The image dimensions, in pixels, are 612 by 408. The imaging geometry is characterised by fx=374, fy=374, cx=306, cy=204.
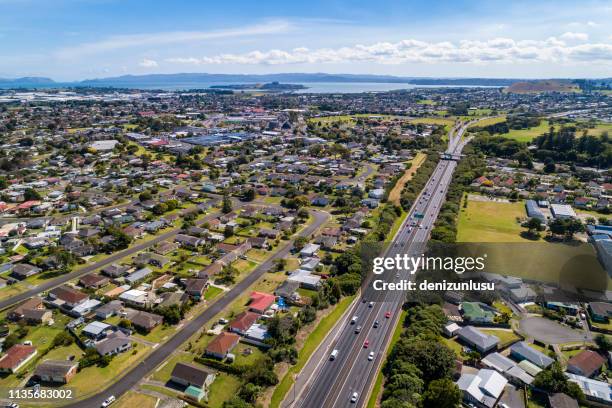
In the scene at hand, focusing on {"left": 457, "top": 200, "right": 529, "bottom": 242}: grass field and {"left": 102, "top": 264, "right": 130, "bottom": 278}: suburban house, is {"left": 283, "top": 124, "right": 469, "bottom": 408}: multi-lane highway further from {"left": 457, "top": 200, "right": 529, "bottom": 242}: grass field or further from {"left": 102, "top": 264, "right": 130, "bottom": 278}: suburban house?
{"left": 102, "top": 264, "right": 130, "bottom": 278}: suburban house

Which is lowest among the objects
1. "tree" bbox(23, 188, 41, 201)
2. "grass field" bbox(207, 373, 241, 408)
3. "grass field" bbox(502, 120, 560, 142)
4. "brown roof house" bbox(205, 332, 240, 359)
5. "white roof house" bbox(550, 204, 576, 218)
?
"grass field" bbox(207, 373, 241, 408)

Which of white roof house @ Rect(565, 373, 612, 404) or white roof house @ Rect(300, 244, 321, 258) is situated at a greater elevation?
white roof house @ Rect(300, 244, 321, 258)

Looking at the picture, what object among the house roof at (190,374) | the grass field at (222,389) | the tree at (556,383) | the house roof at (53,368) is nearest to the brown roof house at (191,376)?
the house roof at (190,374)

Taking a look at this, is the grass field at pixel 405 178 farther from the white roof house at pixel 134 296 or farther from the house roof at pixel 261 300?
the white roof house at pixel 134 296

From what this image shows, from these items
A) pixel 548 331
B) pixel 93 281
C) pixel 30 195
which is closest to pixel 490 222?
pixel 548 331

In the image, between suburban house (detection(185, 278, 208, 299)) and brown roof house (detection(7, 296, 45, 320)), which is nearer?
brown roof house (detection(7, 296, 45, 320))

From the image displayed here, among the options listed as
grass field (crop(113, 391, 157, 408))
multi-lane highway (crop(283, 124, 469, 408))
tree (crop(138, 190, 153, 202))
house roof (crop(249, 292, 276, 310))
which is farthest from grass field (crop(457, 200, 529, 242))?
tree (crop(138, 190, 153, 202))

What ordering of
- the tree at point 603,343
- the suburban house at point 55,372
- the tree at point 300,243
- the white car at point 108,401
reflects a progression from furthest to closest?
the tree at point 300,243, the tree at point 603,343, the suburban house at point 55,372, the white car at point 108,401
